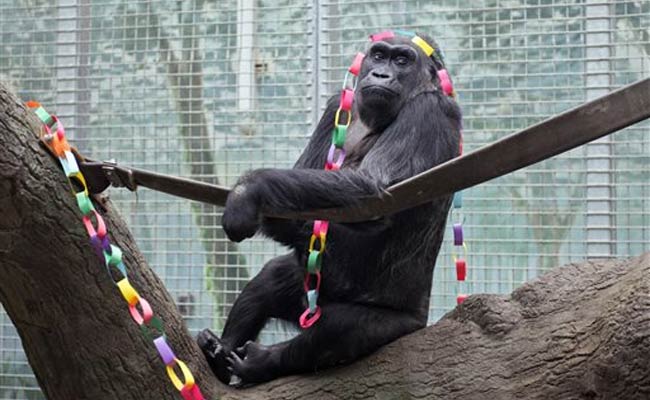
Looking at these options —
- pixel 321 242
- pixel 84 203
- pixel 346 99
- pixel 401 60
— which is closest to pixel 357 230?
pixel 321 242

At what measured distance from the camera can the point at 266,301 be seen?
3533 mm

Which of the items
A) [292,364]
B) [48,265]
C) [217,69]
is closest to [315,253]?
[292,364]

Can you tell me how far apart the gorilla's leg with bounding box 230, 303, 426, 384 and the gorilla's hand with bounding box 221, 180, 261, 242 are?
1.57 ft

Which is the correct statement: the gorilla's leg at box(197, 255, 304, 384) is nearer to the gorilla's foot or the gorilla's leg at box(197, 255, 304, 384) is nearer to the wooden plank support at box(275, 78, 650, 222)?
the gorilla's foot

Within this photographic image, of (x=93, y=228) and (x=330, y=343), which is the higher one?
(x=93, y=228)

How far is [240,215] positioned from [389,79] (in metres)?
0.98

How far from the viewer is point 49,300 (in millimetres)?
2748

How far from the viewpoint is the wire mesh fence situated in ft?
15.3

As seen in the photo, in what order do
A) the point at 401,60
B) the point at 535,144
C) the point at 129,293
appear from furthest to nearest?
the point at 401,60 < the point at 129,293 < the point at 535,144

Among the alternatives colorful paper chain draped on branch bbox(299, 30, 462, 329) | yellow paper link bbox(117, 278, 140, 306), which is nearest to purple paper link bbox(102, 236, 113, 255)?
yellow paper link bbox(117, 278, 140, 306)

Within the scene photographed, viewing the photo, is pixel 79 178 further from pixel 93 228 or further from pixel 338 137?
pixel 338 137

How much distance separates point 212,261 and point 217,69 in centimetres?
103

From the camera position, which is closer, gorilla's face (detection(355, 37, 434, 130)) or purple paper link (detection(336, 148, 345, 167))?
purple paper link (detection(336, 148, 345, 167))

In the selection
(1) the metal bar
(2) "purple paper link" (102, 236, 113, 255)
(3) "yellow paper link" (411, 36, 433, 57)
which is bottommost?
(2) "purple paper link" (102, 236, 113, 255)
